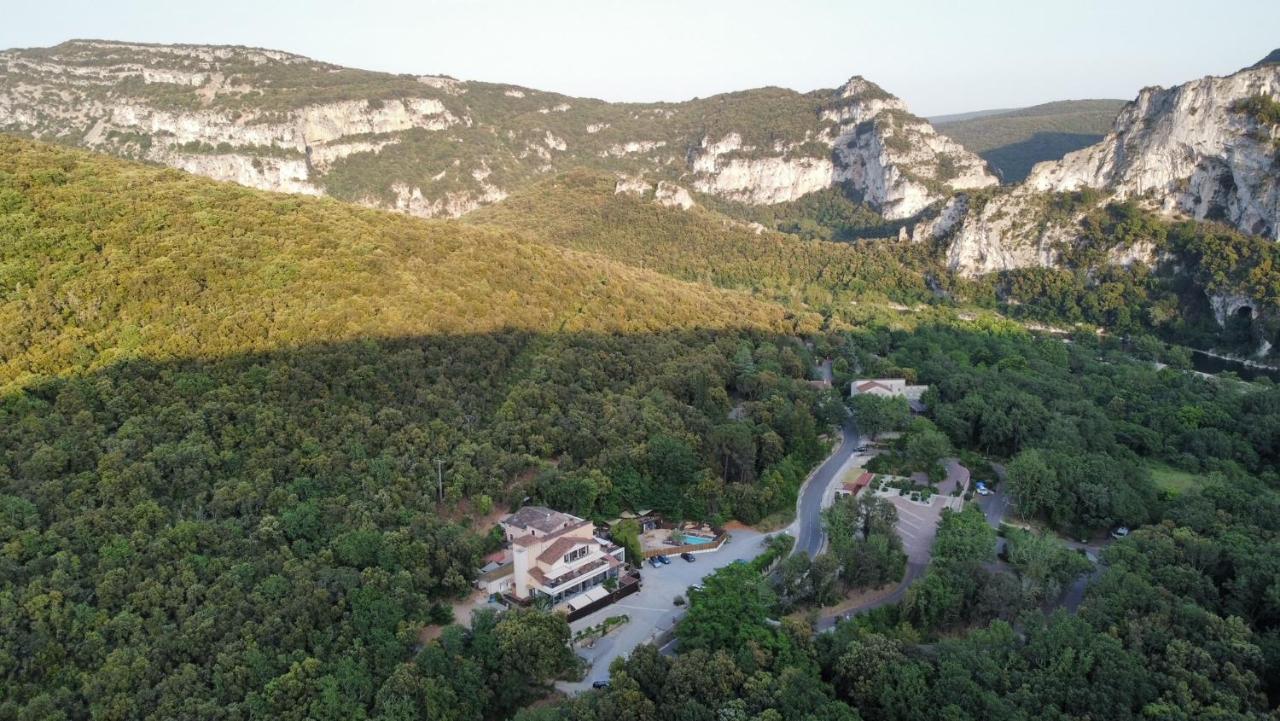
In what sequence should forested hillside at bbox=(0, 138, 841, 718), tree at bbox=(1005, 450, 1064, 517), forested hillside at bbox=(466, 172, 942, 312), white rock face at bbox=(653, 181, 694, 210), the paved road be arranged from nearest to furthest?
1. forested hillside at bbox=(0, 138, 841, 718)
2. the paved road
3. tree at bbox=(1005, 450, 1064, 517)
4. forested hillside at bbox=(466, 172, 942, 312)
5. white rock face at bbox=(653, 181, 694, 210)

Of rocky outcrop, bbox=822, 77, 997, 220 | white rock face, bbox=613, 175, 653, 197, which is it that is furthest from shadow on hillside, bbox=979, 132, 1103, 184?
white rock face, bbox=613, 175, 653, 197

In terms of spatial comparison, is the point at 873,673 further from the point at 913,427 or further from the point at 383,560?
the point at 913,427

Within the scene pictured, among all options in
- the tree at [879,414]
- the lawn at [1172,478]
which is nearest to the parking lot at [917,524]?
the tree at [879,414]

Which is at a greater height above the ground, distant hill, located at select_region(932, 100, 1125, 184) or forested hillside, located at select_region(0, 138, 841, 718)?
distant hill, located at select_region(932, 100, 1125, 184)

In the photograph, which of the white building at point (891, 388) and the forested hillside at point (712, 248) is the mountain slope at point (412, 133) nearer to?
the forested hillside at point (712, 248)

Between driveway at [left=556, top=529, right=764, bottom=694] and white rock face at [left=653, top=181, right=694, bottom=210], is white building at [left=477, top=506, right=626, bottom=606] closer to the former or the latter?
driveway at [left=556, top=529, right=764, bottom=694]

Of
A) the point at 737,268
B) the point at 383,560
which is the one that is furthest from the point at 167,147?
the point at 383,560

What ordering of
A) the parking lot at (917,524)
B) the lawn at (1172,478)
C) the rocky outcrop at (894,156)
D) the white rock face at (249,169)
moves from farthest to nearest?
the rocky outcrop at (894,156)
the white rock face at (249,169)
the lawn at (1172,478)
the parking lot at (917,524)

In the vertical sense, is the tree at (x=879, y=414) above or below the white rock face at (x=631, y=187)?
below
